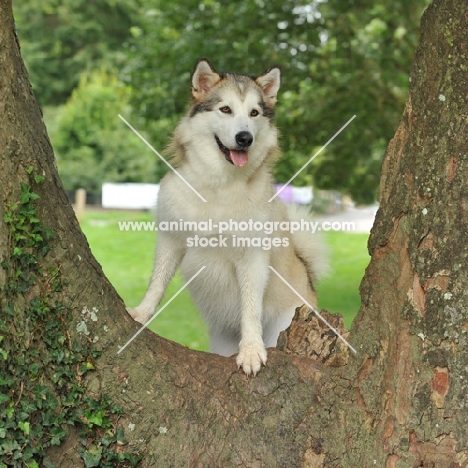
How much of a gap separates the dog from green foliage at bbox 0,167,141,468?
2.95 feet

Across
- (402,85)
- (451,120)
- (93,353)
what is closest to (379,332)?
(451,120)

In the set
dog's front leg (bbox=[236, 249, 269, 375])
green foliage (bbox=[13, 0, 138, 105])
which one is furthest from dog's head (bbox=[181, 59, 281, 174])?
green foliage (bbox=[13, 0, 138, 105])

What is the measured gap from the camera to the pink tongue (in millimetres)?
3996

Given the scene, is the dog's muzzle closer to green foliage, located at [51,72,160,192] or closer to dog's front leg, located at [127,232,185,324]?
dog's front leg, located at [127,232,185,324]

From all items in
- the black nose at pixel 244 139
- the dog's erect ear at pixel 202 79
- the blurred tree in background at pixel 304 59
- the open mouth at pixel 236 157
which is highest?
the dog's erect ear at pixel 202 79

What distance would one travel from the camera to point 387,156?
3.43 m

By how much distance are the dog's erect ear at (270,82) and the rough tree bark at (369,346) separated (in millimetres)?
1184

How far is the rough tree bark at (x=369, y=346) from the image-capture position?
Answer: 3086mm

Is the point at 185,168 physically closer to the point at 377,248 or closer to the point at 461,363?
the point at 377,248

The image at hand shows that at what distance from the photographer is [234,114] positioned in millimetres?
4070

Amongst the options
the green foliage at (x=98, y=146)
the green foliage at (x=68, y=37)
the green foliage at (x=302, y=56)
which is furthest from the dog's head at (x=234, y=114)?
the green foliage at (x=68, y=37)

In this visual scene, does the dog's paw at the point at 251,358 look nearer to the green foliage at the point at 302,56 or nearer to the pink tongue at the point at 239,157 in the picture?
the pink tongue at the point at 239,157

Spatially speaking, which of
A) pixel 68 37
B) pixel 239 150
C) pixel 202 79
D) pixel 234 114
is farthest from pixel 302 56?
pixel 68 37

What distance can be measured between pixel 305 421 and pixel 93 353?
102cm
